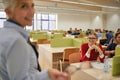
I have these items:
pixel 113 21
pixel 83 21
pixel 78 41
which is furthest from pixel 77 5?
pixel 78 41

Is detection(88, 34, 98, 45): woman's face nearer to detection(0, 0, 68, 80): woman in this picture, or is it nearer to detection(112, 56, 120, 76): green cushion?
detection(112, 56, 120, 76): green cushion

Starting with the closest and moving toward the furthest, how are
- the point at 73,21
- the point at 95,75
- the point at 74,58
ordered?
the point at 95,75
the point at 74,58
the point at 73,21

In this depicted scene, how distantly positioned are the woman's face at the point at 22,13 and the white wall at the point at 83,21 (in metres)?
16.2

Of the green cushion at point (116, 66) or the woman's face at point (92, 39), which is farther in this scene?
the woman's face at point (92, 39)

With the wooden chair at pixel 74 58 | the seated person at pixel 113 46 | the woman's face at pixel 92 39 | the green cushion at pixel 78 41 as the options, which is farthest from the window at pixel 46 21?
the woman's face at pixel 92 39

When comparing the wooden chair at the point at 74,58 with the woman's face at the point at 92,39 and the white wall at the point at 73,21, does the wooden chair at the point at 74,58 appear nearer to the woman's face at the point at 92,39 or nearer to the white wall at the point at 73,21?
the woman's face at the point at 92,39

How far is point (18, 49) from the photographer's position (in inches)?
28.6

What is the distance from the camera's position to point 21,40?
755mm

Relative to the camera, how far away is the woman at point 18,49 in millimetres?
722

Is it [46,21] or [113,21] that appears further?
[46,21]

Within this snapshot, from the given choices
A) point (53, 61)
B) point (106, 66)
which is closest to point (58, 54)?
point (53, 61)

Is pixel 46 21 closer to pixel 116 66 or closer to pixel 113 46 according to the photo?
pixel 113 46

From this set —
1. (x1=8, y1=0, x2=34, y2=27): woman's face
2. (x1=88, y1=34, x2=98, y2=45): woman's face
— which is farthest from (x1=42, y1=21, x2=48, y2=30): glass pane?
(x1=8, y1=0, x2=34, y2=27): woman's face

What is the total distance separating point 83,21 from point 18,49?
18.5 metres
